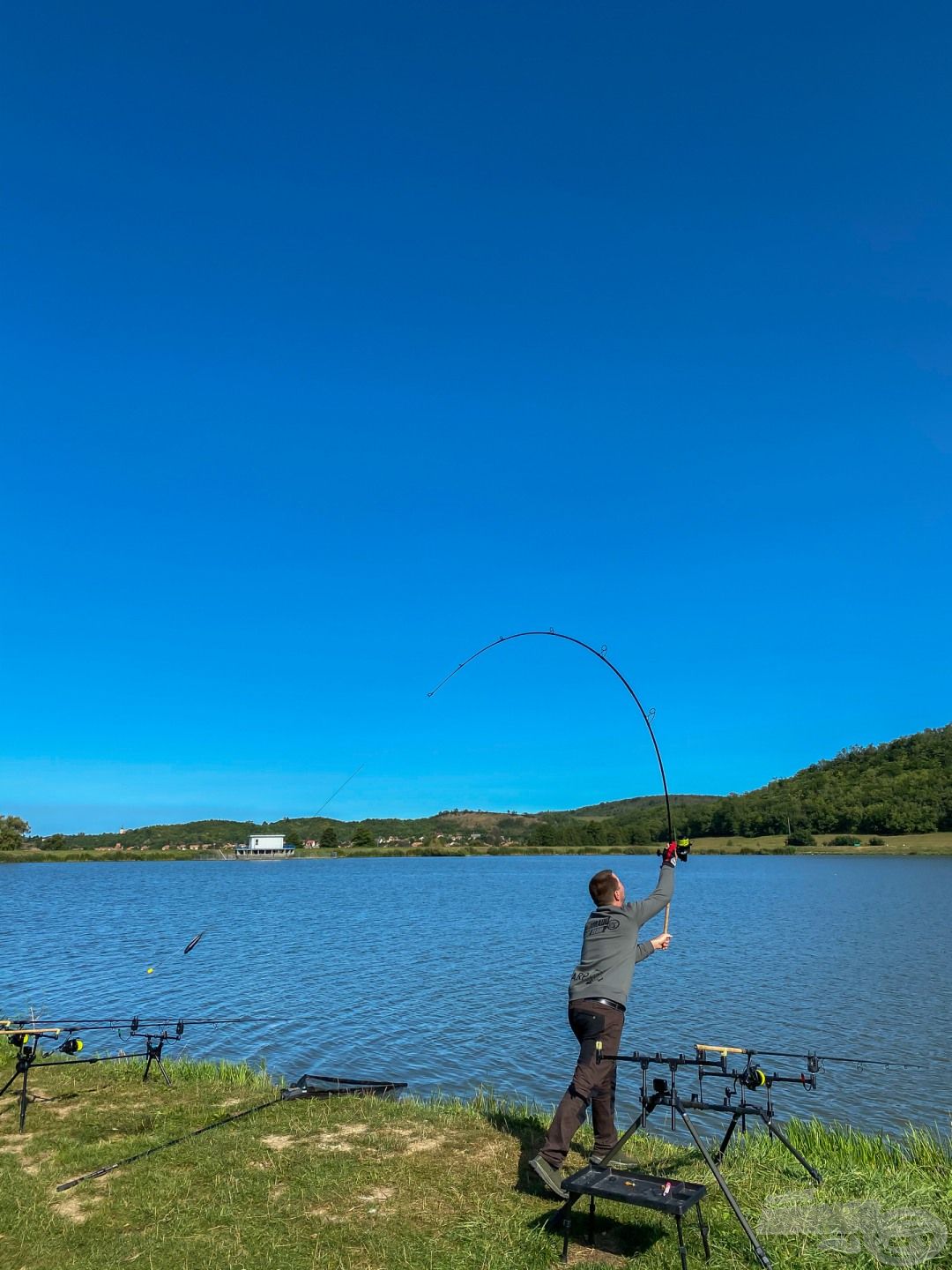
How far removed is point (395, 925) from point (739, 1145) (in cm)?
3049

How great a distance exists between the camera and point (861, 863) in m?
102

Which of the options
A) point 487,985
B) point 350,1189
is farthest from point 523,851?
point 350,1189

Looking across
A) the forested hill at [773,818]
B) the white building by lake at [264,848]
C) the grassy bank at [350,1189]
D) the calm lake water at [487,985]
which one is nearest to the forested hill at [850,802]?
the forested hill at [773,818]

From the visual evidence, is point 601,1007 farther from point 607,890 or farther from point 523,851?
point 523,851

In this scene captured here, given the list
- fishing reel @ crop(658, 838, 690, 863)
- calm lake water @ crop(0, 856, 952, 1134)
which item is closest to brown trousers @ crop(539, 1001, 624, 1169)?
fishing reel @ crop(658, 838, 690, 863)

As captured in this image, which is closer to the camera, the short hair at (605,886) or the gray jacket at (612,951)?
the gray jacket at (612,951)

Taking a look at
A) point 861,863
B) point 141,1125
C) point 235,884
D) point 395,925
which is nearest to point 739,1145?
point 141,1125

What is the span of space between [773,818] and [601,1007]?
15351 cm

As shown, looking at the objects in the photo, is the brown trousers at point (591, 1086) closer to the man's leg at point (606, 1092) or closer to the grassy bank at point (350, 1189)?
the man's leg at point (606, 1092)

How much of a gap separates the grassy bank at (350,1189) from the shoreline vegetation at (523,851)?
117 meters

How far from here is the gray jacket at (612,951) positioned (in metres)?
7.20

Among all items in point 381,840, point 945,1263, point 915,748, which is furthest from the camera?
point 381,840

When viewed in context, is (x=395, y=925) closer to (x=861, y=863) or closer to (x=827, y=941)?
(x=827, y=941)

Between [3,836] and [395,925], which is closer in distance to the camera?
[395,925]
